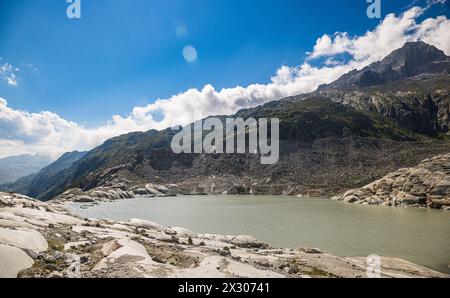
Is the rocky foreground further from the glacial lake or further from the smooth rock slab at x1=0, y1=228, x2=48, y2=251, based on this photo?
the glacial lake

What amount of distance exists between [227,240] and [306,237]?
18.7 metres

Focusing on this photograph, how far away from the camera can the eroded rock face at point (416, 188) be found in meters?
109

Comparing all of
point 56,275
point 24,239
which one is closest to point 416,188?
point 24,239

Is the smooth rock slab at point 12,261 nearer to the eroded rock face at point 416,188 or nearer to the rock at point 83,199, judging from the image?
the eroded rock face at point 416,188

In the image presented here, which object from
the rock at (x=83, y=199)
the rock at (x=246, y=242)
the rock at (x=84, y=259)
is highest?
the rock at (x=84, y=259)

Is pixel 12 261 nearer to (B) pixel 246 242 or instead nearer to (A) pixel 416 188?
(B) pixel 246 242

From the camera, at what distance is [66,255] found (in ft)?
77.6

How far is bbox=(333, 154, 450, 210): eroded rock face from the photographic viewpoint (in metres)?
109

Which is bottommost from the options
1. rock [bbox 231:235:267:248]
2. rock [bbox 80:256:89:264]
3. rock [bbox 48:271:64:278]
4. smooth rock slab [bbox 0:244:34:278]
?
rock [bbox 231:235:267:248]

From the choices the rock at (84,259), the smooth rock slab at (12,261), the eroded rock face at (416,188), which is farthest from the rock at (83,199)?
the smooth rock slab at (12,261)

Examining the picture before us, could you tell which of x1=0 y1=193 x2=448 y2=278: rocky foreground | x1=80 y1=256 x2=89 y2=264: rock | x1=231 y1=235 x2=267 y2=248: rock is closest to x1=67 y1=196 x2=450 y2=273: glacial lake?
x1=231 y1=235 x2=267 y2=248: rock

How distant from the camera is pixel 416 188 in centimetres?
11612
